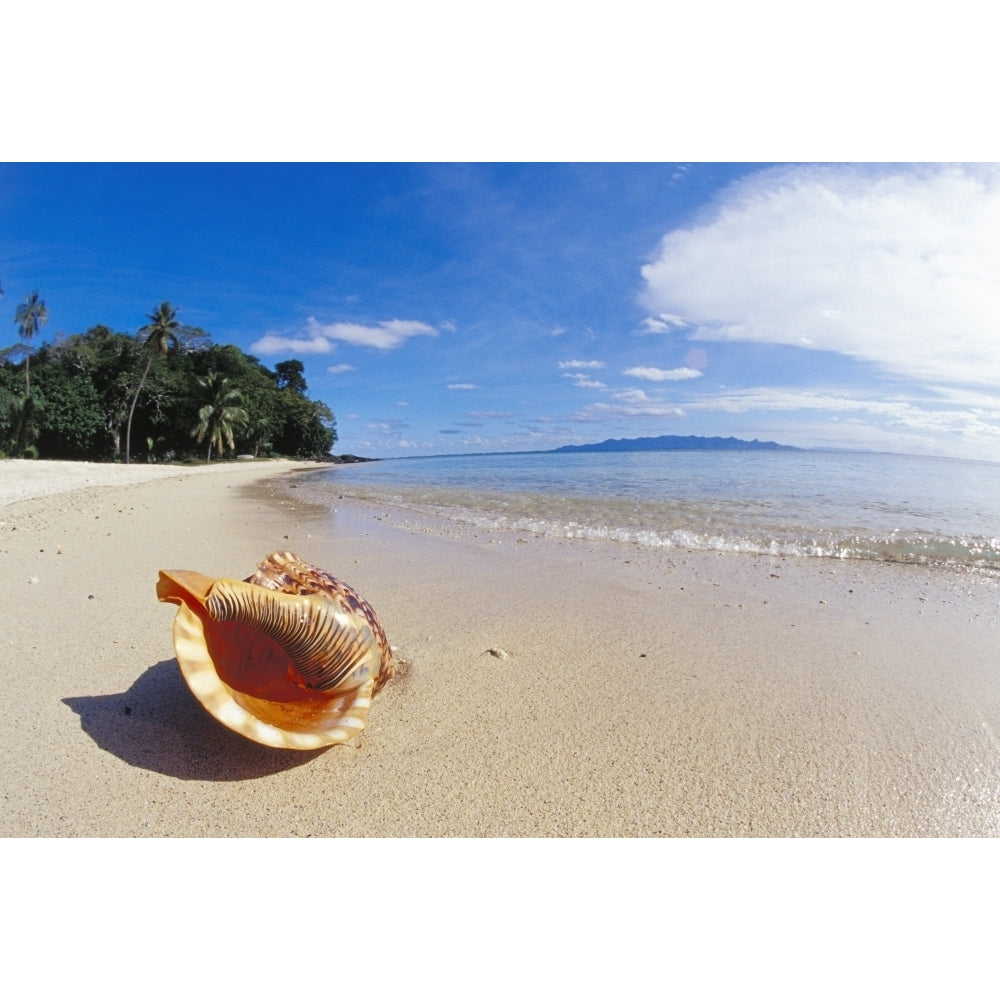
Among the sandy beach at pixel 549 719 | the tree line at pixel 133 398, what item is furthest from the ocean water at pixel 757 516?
the tree line at pixel 133 398

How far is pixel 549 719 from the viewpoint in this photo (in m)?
2.55

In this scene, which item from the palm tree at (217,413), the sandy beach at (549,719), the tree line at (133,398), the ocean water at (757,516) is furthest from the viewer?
the palm tree at (217,413)

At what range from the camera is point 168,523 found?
327 inches

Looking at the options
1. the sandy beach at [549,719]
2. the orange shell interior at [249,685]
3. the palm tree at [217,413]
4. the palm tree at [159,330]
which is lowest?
the sandy beach at [549,719]

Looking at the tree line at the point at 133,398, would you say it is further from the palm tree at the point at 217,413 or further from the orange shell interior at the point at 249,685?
the orange shell interior at the point at 249,685

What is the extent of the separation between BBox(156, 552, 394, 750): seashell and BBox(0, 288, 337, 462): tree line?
133 ft

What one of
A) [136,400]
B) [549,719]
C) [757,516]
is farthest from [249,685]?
[136,400]

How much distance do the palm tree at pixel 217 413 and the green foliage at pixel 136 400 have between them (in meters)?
0.10

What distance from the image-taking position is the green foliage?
1443 inches

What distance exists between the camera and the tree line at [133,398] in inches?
1422

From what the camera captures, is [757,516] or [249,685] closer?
[249,685]

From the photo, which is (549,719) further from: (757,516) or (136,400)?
(136,400)

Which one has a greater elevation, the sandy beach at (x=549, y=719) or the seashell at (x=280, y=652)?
the seashell at (x=280, y=652)

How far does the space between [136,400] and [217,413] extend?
21.1 ft
